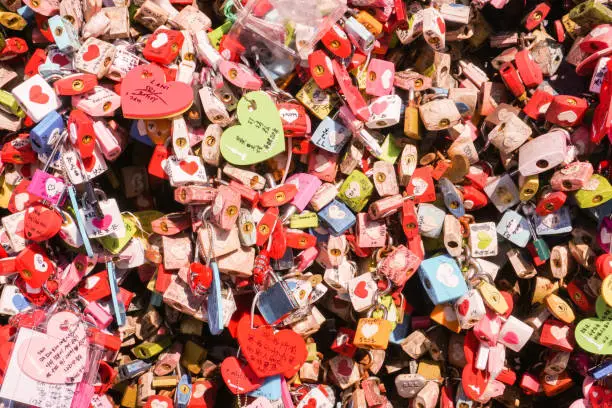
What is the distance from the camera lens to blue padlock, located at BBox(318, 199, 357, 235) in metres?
2.01

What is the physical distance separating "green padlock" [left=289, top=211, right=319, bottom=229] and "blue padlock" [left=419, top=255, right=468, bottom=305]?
0.35 metres

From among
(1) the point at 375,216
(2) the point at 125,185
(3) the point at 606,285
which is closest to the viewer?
(3) the point at 606,285

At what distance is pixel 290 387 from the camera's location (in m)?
2.11

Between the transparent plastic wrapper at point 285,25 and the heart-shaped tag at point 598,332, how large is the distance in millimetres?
1125

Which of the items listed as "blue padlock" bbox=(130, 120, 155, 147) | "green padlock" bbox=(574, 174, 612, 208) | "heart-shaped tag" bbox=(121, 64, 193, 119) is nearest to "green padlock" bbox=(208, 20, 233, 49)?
"heart-shaped tag" bbox=(121, 64, 193, 119)

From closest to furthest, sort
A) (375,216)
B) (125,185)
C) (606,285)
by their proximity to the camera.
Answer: (606,285) < (375,216) < (125,185)

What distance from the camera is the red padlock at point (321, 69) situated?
1929mm

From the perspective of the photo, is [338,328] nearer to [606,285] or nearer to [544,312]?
[544,312]

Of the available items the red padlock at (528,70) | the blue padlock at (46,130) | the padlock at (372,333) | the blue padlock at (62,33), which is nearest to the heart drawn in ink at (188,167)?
the blue padlock at (46,130)

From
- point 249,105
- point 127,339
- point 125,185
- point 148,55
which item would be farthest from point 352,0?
point 127,339

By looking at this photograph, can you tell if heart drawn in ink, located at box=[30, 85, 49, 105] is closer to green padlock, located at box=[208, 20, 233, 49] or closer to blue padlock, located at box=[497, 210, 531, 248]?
green padlock, located at box=[208, 20, 233, 49]

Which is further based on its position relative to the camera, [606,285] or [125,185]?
[125,185]

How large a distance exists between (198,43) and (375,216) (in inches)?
28.5

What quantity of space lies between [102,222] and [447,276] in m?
1.01
